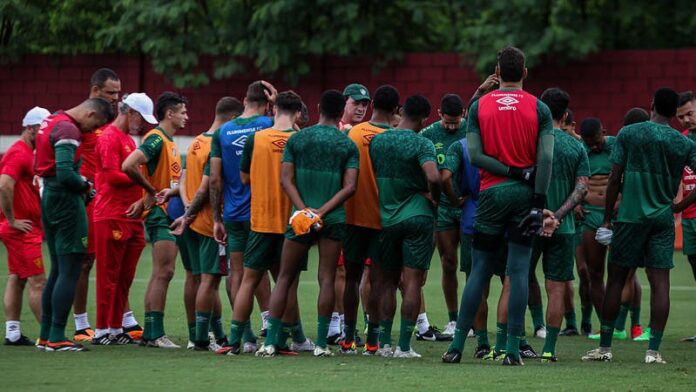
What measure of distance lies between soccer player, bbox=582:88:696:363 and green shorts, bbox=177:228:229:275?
3420 mm

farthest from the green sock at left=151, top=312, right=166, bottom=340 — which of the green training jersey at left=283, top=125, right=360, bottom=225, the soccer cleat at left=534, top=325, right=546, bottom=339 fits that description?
the soccer cleat at left=534, top=325, right=546, bottom=339

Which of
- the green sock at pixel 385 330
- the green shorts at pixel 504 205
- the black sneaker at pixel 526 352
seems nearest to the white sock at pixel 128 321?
the green sock at pixel 385 330

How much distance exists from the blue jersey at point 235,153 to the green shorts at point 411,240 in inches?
50.5

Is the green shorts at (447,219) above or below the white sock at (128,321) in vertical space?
above

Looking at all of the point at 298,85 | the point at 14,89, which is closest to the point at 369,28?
the point at 298,85

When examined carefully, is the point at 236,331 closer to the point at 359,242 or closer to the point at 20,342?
the point at 359,242

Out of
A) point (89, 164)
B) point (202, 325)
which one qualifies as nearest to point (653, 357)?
point (202, 325)

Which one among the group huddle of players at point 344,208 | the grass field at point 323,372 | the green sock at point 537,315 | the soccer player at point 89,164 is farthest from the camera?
the green sock at point 537,315

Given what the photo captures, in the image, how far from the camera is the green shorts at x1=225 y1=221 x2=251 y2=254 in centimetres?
1207

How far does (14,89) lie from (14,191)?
56.3ft

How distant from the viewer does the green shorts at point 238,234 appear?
1207 cm

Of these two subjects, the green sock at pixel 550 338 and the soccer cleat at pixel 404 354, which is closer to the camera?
the green sock at pixel 550 338

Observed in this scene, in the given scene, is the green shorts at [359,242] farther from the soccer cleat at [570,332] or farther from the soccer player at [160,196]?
the soccer cleat at [570,332]

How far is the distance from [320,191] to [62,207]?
2.37m
